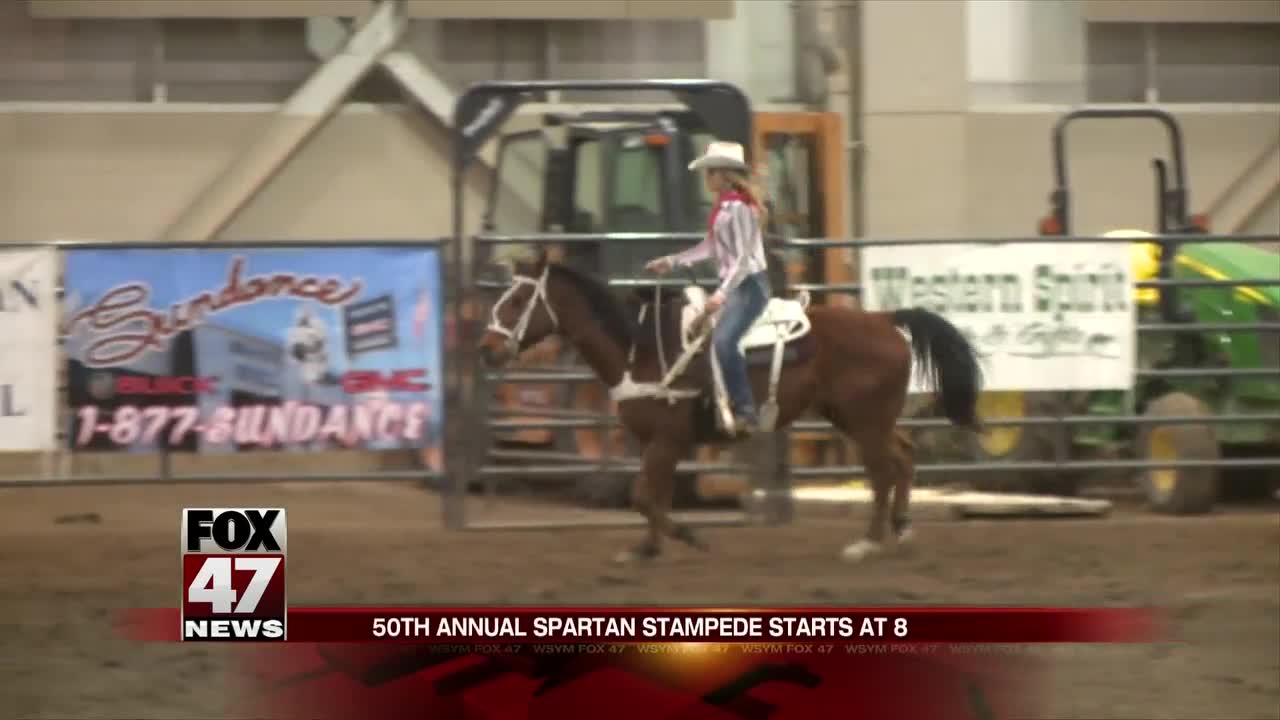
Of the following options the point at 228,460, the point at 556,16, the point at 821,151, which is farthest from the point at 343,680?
the point at 556,16

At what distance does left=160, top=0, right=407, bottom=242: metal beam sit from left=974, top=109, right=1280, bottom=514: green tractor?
641 cm

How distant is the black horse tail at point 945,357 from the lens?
8.87 metres

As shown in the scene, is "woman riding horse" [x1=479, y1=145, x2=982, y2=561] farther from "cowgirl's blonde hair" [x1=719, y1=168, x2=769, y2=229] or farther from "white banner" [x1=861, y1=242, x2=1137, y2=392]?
"white banner" [x1=861, y1=242, x2=1137, y2=392]

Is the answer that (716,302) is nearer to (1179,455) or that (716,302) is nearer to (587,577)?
(587,577)

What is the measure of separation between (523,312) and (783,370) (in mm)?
1257

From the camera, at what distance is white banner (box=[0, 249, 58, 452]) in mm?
9188

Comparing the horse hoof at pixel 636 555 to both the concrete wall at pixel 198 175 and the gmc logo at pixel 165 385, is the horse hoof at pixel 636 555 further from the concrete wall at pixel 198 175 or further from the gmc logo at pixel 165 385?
the concrete wall at pixel 198 175

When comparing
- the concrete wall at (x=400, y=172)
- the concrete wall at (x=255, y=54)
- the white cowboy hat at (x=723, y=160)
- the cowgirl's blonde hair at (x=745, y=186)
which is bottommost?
the cowgirl's blonde hair at (x=745, y=186)

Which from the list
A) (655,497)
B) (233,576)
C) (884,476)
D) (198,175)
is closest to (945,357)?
(884,476)

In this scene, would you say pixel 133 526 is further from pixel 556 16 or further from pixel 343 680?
pixel 556 16

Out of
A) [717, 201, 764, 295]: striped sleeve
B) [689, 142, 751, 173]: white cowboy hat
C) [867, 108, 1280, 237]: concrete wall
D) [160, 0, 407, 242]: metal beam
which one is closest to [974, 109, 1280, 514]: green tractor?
[717, 201, 764, 295]: striped sleeve

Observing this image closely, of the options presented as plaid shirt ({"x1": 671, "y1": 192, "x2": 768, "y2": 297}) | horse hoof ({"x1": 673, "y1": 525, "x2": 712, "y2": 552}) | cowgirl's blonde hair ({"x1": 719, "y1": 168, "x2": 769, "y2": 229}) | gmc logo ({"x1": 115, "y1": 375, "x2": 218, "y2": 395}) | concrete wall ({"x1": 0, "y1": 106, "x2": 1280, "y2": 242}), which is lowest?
horse hoof ({"x1": 673, "y1": 525, "x2": 712, "y2": 552})

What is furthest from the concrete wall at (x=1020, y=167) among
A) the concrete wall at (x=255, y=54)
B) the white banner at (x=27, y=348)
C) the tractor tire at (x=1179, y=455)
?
the white banner at (x=27, y=348)

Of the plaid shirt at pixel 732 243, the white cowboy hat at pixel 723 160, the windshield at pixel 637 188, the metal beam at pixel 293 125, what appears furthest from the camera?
the metal beam at pixel 293 125
